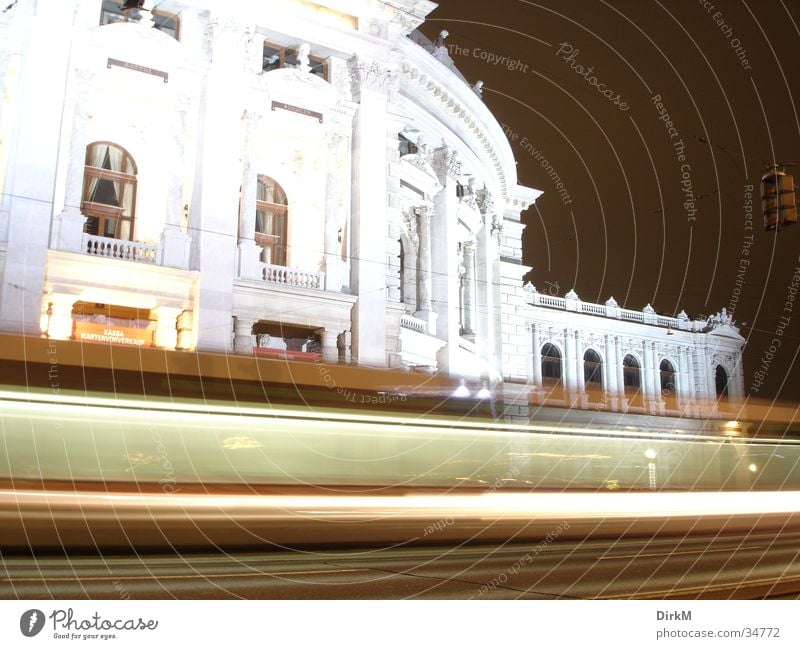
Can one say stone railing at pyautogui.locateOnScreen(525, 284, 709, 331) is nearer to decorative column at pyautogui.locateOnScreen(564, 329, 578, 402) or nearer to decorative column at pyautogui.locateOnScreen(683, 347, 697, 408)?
decorative column at pyautogui.locateOnScreen(683, 347, 697, 408)

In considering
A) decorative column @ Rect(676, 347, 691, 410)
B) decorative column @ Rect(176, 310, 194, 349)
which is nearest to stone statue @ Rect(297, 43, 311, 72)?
decorative column @ Rect(176, 310, 194, 349)

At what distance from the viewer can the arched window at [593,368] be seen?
5178 cm

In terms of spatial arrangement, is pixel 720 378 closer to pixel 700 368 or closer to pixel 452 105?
pixel 700 368

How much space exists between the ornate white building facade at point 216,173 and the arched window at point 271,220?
54 millimetres

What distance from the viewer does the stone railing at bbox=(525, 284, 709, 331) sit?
165 feet

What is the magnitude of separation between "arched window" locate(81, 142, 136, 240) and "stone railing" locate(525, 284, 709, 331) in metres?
29.1

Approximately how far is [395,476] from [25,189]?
16121 millimetres

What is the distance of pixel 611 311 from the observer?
5272 centimetres

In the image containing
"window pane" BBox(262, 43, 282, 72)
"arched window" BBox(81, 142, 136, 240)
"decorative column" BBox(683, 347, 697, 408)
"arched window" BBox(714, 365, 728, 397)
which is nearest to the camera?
"arched window" BBox(81, 142, 136, 240)

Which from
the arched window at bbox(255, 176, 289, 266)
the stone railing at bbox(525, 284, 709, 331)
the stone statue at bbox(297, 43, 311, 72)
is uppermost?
the stone statue at bbox(297, 43, 311, 72)

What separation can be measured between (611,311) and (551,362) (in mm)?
5538

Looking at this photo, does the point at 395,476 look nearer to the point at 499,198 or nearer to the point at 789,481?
the point at 789,481

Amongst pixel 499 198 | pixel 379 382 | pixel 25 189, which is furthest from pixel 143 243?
pixel 499 198
